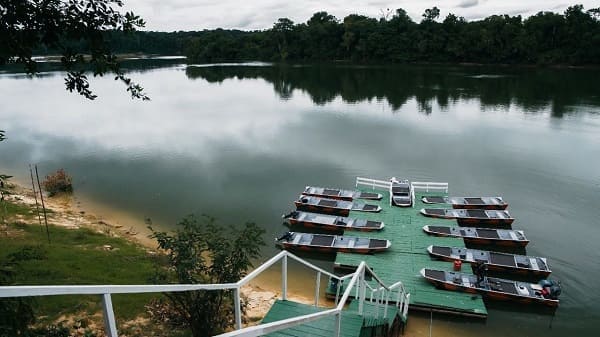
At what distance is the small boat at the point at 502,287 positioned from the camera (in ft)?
52.1

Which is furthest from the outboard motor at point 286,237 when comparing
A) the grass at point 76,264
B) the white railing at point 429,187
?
the white railing at point 429,187

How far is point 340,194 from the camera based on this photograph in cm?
2575

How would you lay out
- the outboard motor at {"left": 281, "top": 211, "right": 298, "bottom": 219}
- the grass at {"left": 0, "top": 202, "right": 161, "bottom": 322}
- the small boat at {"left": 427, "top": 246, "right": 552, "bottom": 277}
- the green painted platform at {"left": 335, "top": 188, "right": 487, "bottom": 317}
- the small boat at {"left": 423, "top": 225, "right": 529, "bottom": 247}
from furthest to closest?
the outboard motor at {"left": 281, "top": 211, "right": 298, "bottom": 219} < the small boat at {"left": 423, "top": 225, "right": 529, "bottom": 247} < the small boat at {"left": 427, "top": 246, "right": 552, "bottom": 277} < the green painted platform at {"left": 335, "top": 188, "right": 487, "bottom": 317} < the grass at {"left": 0, "top": 202, "right": 161, "bottom": 322}

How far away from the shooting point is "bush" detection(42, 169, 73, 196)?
27.6 m

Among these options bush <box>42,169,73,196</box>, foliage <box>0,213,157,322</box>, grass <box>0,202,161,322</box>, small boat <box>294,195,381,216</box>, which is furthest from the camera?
bush <box>42,169,73,196</box>

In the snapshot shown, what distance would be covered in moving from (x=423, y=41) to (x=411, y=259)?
99855mm

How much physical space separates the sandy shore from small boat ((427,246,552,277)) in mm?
6920

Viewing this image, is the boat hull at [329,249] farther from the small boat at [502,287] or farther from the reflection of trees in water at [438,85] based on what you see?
the reflection of trees in water at [438,85]

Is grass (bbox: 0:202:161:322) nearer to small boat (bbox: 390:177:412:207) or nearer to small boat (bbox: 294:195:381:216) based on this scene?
small boat (bbox: 294:195:381:216)

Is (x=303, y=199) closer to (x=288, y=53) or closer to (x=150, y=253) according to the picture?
(x=150, y=253)

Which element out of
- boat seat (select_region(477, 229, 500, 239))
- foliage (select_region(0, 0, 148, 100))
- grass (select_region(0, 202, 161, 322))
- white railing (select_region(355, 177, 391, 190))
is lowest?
boat seat (select_region(477, 229, 500, 239))

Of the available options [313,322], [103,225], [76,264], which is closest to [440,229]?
[313,322]

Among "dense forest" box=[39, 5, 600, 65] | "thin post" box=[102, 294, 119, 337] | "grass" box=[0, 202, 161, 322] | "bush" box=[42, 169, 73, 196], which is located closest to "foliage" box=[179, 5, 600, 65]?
"dense forest" box=[39, 5, 600, 65]

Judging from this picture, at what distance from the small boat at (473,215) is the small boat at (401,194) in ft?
4.41
